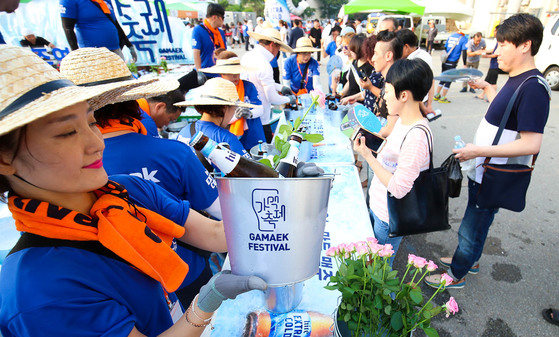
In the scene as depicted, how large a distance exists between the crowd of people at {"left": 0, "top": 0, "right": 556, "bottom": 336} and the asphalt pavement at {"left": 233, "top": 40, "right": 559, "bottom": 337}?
195mm

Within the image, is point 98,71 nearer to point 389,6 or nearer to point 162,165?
point 162,165

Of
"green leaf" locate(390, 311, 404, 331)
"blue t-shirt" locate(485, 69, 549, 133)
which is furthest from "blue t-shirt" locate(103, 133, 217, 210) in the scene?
"blue t-shirt" locate(485, 69, 549, 133)

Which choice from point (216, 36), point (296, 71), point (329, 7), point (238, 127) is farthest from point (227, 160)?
point (329, 7)

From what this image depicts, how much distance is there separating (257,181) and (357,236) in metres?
1.15

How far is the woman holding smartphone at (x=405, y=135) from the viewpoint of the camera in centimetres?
151

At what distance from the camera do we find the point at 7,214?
5.58 ft

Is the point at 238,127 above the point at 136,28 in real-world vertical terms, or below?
below

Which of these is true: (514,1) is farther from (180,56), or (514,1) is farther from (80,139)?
(80,139)

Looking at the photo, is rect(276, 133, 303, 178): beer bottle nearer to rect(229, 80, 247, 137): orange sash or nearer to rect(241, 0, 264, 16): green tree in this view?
rect(229, 80, 247, 137): orange sash

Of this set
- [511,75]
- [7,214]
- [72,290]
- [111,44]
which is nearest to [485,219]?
[511,75]

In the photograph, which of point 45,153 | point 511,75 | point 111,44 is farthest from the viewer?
point 111,44

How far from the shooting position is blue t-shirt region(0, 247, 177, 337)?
2.02 ft

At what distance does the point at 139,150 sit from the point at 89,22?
288cm

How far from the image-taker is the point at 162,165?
1.39 meters
